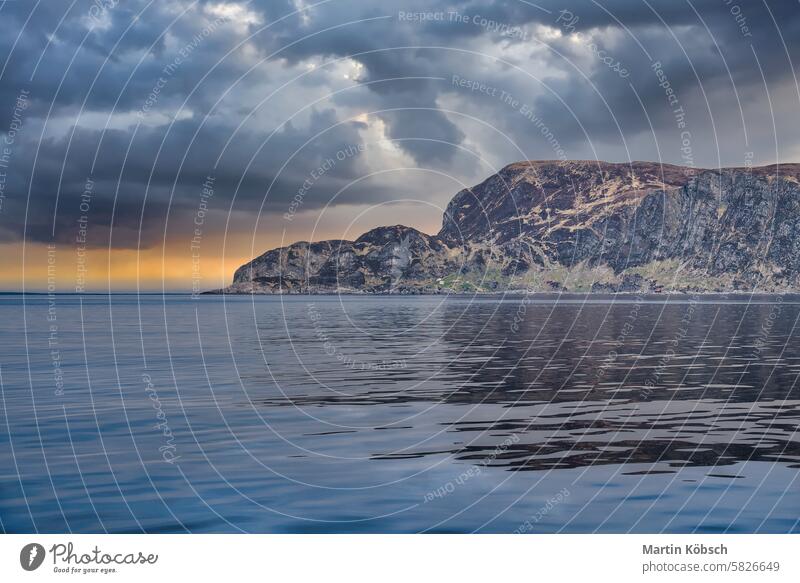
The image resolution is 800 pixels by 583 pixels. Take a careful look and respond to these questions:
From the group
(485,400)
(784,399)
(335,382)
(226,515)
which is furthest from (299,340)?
(226,515)

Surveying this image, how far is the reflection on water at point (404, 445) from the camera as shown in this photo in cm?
2003

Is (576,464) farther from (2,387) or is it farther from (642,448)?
(2,387)

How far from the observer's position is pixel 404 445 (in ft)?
94.2

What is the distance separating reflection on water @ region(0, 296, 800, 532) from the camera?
2003 cm
